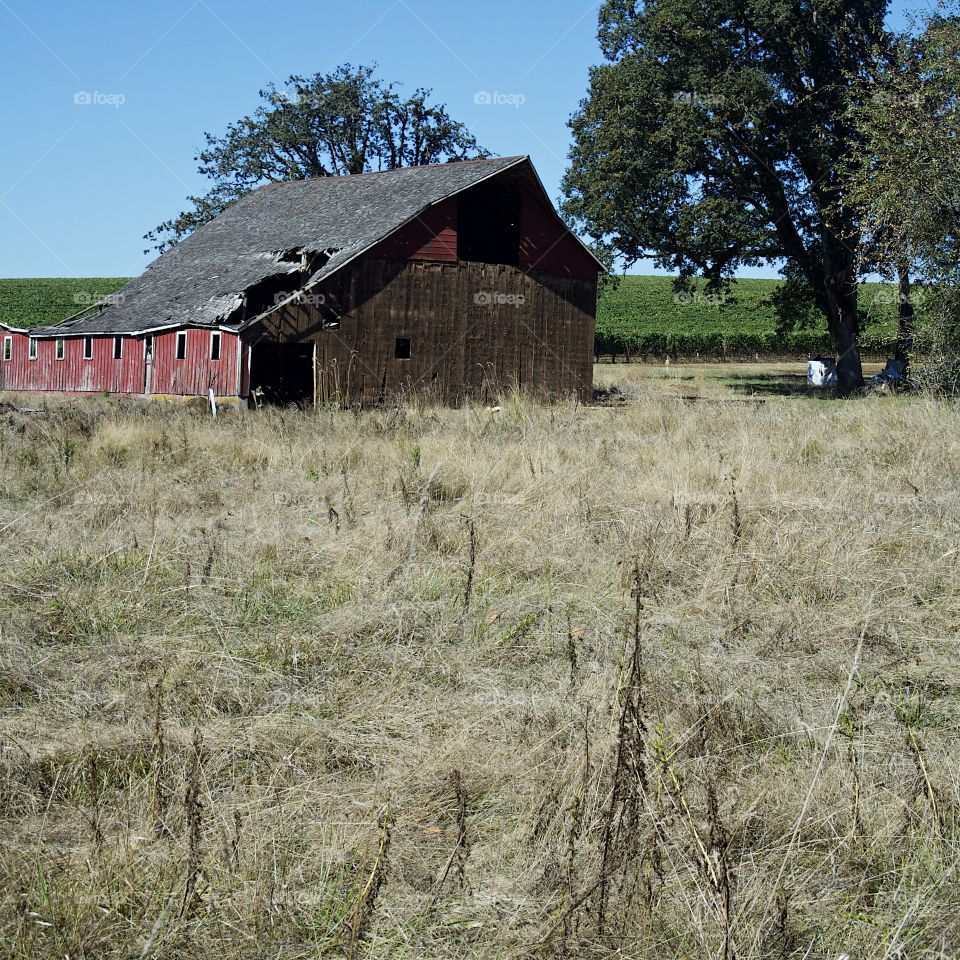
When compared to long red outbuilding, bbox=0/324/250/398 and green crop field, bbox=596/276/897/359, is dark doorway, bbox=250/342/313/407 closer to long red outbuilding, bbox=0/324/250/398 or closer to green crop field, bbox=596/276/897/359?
long red outbuilding, bbox=0/324/250/398

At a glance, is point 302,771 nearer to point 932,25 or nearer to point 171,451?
point 171,451

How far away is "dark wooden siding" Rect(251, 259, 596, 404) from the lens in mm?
24156

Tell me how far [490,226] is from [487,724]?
25.0 meters

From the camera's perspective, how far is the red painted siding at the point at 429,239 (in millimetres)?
24672

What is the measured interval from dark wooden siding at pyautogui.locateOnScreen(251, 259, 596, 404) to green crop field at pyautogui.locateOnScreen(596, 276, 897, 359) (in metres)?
22.0

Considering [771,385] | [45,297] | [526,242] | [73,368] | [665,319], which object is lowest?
[73,368]

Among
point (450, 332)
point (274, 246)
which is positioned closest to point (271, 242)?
point (274, 246)

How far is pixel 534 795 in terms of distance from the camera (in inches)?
127

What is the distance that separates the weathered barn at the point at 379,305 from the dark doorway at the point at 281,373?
2.2 inches

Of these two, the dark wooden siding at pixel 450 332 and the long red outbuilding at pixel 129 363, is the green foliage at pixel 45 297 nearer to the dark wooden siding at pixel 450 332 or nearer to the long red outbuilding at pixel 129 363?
the long red outbuilding at pixel 129 363

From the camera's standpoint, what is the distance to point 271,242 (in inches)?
1115

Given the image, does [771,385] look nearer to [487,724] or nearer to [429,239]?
[429,239]

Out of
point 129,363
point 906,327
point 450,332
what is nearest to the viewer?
point 906,327

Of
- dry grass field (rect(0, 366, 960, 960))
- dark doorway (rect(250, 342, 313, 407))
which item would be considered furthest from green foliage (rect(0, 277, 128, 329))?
dry grass field (rect(0, 366, 960, 960))
